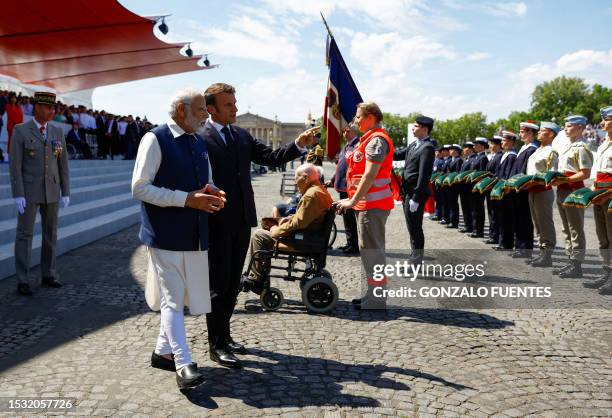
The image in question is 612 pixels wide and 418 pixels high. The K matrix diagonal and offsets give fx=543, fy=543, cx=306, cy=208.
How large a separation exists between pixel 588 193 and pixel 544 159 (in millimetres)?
1387

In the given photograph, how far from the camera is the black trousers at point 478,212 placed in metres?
10.9

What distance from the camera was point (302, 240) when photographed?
5.54m

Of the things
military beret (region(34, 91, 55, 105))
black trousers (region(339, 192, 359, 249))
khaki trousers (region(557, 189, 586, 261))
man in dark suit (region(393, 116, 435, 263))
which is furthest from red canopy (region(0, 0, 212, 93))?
khaki trousers (region(557, 189, 586, 261))

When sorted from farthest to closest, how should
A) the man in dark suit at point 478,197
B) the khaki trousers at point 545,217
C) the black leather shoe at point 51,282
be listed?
the man in dark suit at point 478,197, the khaki trousers at point 545,217, the black leather shoe at point 51,282

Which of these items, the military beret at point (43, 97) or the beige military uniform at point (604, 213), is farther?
the beige military uniform at point (604, 213)

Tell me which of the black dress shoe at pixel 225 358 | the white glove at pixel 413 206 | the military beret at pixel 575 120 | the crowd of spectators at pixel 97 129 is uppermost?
the crowd of spectators at pixel 97 129

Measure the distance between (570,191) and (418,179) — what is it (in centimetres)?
222

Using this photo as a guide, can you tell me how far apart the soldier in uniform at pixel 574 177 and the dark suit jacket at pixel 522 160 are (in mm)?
922

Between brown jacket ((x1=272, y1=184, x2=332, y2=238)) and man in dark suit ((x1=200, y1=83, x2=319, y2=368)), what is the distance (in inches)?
49.2

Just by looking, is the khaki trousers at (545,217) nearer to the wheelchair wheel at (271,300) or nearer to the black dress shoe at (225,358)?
the wheelchair wheel at (271,300)

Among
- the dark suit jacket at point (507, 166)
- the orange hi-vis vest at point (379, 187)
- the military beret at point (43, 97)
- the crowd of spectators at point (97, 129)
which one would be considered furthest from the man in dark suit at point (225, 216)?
the crowd of spectators at point (97, 129)

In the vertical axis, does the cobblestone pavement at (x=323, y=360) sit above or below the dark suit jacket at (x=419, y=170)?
below

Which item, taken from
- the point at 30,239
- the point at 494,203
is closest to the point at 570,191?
the point at 494,203

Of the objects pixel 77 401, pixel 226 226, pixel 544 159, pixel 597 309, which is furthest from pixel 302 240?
pixel 544 159
